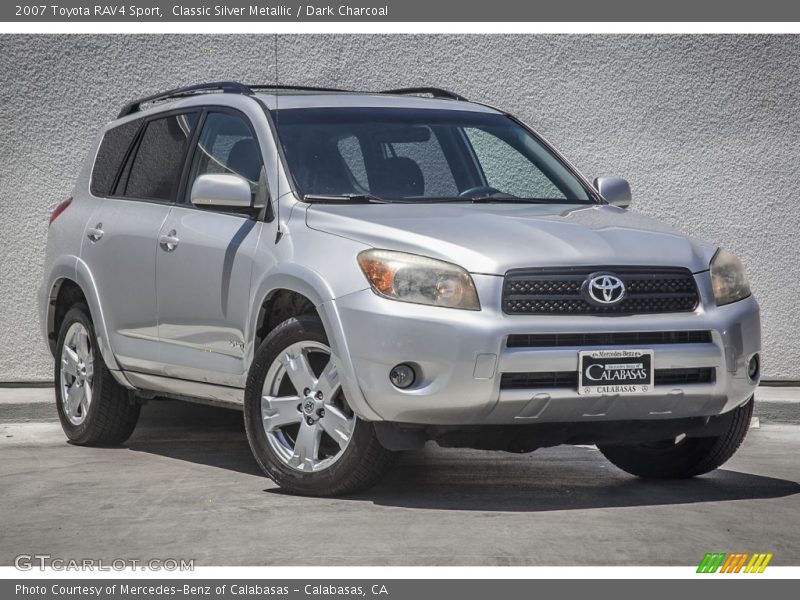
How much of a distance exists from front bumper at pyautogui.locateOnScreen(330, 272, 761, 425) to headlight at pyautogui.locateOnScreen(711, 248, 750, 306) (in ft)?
0.93

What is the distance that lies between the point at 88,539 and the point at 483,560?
1.57 metres

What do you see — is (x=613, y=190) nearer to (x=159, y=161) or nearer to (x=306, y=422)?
(x=306, y=422)

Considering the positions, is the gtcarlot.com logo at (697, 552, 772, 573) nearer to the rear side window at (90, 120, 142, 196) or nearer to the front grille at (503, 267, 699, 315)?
the front grille at (503, 267, 699, 315)

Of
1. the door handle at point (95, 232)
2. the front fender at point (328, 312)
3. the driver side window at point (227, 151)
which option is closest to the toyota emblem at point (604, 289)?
the front fender at point (328, 312)

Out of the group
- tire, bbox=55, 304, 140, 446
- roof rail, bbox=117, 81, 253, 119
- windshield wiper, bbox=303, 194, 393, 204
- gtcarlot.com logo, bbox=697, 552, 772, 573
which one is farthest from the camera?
tire, bbox=55, 304, 140, 446

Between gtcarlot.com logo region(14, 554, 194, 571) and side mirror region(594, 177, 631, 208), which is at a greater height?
side mirror region(594, 177, 631, 208)

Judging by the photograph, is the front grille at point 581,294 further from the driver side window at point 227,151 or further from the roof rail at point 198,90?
the roof rail at point 198,90

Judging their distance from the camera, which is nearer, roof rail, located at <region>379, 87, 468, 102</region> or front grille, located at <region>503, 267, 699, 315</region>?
front grille, located at <region>503, 267, 699, 315</region>

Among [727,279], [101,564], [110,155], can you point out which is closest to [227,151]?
[110,155]

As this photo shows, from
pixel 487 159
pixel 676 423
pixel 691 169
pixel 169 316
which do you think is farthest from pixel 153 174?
pixel 691 169

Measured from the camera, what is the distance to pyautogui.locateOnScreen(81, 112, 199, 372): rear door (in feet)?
25.3

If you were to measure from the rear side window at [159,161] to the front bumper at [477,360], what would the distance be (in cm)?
201

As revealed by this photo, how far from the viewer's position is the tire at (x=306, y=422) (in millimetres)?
6301

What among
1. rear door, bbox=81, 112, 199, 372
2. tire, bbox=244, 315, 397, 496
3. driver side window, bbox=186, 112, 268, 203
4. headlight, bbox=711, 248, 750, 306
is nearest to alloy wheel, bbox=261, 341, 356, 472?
tire, bbox=244, 315, 397, 496
